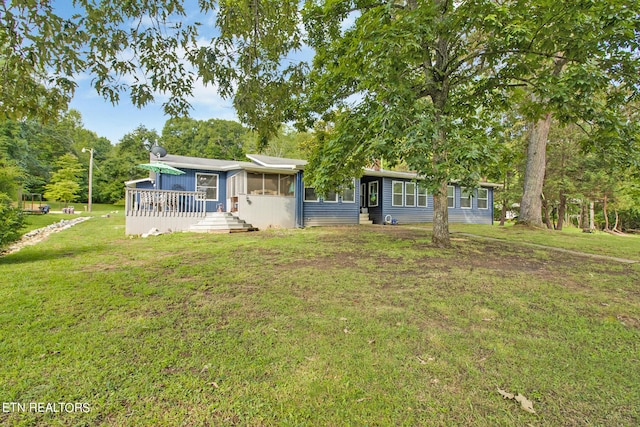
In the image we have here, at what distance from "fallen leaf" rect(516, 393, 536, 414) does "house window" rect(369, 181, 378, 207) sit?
14.6 metres

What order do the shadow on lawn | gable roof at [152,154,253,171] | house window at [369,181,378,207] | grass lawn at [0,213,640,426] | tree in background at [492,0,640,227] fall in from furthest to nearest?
house window at [369,181,378,207]
gable roof at [152,154,253,171]
the shadow on lawn
tree in background at [492,0,640,227]
grass lawn at [0,213,640,426]

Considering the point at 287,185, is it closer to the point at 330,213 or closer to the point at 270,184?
the point at 270,184

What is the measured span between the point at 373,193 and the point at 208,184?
8.59 metres

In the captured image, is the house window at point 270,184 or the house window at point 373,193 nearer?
the house window at point 270,184

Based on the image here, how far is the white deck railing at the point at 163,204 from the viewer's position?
9852 millimetres

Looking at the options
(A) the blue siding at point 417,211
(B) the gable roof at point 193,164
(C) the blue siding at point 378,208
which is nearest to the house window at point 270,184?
(B) the gable roof at point 193,164

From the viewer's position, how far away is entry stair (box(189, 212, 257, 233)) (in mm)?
10578

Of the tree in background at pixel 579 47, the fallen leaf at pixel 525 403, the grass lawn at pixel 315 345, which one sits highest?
the tree in background at pixel 579 47

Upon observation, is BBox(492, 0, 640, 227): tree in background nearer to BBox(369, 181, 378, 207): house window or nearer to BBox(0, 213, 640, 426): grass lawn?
BBox(0, 213, 640, 426): grass lawn

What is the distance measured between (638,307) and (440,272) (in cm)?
231

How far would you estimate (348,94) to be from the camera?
804 centimetres

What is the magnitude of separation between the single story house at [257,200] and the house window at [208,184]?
4cm

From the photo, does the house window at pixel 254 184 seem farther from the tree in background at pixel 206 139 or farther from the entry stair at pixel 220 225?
the tree in background at pixel 206 139

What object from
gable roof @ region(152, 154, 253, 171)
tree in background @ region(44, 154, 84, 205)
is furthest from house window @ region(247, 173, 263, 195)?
tree in background @ region(44, 154, 84, 205)
